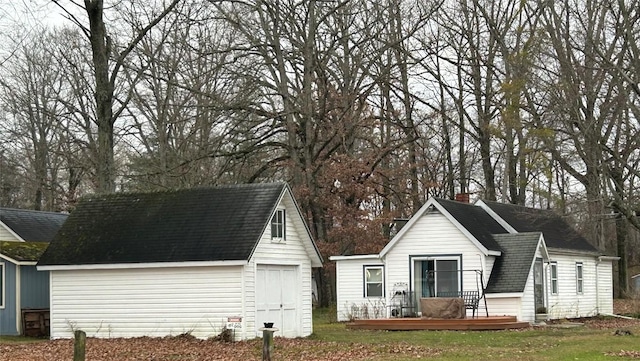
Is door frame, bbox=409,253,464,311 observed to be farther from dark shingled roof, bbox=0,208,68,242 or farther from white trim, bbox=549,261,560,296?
dark shingled roof, bbox=0,208,68,242

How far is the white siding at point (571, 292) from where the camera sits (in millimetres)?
38094

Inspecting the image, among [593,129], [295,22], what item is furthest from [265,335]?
[295,22]

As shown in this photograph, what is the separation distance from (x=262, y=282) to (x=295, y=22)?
1802cm

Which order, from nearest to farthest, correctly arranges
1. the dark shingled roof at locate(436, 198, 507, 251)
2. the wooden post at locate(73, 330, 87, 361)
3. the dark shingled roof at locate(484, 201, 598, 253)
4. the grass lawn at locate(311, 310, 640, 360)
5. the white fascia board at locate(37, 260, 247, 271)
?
the wooden post at locate(73, 330, 87, 361) → the grass lawn at locate(311, 310, 640, 360) → the white fascia board at locate(37, 260, 247, 271) → the dark shingled roof at locate(436, 198, 507, 251) → the dark shingled roof at locate(484, 201, 598, 253)

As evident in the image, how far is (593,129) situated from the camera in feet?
89.7

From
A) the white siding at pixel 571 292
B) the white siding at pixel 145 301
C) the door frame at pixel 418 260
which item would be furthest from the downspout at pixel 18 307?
the white siding at pixel 571 292

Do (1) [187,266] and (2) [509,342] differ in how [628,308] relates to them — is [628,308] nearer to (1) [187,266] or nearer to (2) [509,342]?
(2) [509,342]

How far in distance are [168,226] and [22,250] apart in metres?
6.52

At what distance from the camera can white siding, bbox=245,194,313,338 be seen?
87.1 feet

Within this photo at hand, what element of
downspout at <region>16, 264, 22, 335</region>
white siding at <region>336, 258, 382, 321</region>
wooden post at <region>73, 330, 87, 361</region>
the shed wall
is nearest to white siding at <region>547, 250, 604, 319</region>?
white siding at <region>336, 258, 382, 321</region>

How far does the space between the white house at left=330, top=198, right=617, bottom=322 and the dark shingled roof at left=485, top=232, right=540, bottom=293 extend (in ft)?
0.12

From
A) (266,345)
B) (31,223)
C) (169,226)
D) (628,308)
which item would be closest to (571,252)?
(628,308)

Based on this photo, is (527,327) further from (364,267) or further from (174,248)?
(174,248)

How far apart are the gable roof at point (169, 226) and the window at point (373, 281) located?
1066cm
